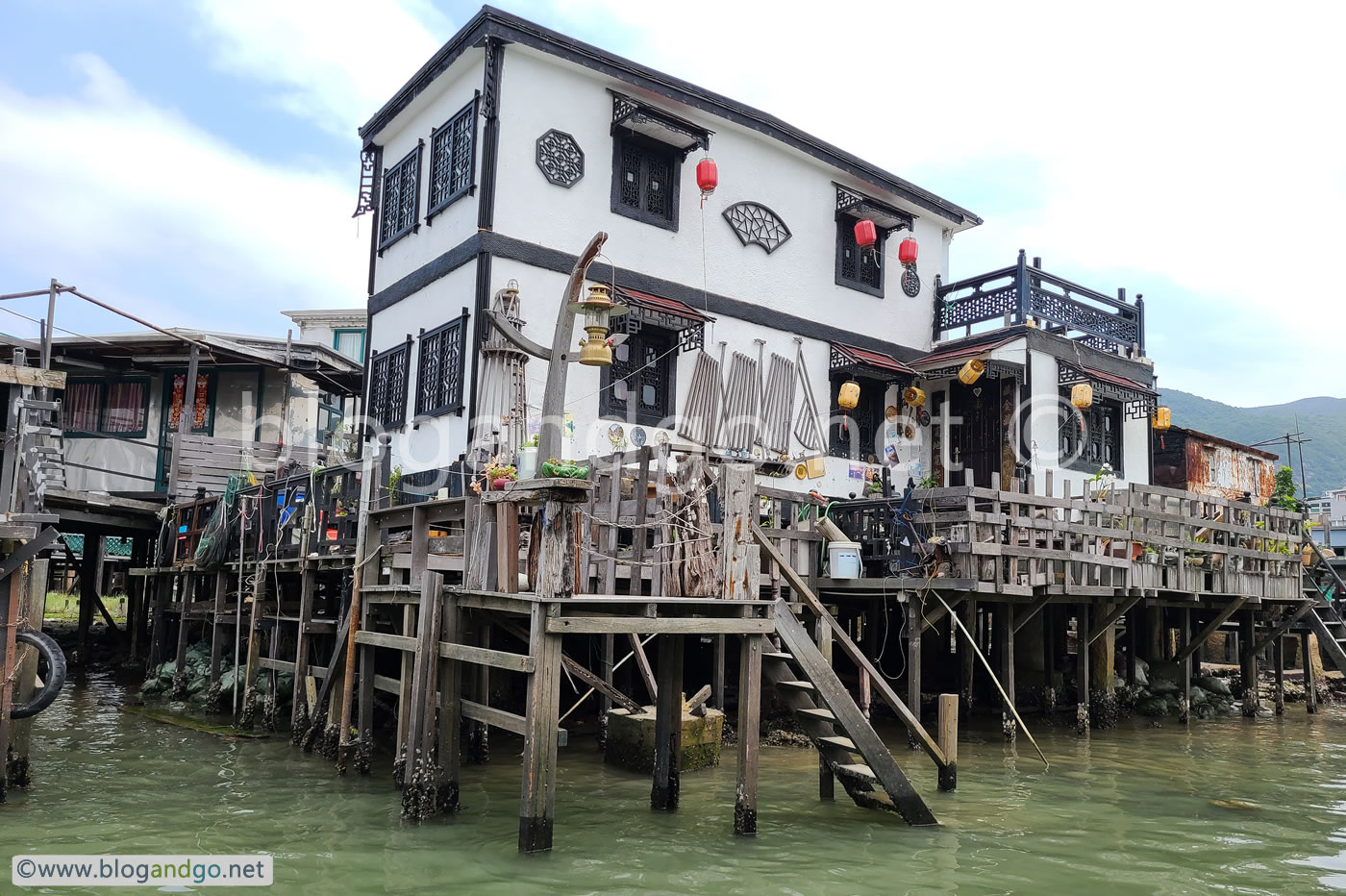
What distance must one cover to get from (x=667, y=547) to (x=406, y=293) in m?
9.70

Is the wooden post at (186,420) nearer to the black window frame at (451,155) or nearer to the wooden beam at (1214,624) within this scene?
the black window frame at (451,155)

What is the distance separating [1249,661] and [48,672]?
66.0ft

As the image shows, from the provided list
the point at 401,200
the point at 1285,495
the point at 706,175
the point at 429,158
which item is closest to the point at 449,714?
the point at 706,175

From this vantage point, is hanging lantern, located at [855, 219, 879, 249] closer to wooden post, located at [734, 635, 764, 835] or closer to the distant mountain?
wooden post, located at [734, 635, 764, 835]

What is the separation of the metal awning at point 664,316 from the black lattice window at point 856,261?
414 cm

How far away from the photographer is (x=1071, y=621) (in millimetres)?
24688

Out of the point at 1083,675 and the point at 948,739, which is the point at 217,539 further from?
the point at 1083,675

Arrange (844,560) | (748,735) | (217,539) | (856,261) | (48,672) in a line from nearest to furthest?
(748,735) < (48,672) < (844,560) < (217,539) < (856,261)

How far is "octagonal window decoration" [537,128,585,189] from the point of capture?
15773mm

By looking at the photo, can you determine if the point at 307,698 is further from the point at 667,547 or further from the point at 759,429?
the point at 759,429

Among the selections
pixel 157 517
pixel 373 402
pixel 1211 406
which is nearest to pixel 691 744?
pixel 373 402

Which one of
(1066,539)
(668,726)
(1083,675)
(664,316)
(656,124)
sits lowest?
(668,726)

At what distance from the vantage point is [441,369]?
52.2 ft

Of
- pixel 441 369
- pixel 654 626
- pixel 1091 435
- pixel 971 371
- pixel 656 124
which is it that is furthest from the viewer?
pixel 1091 435
